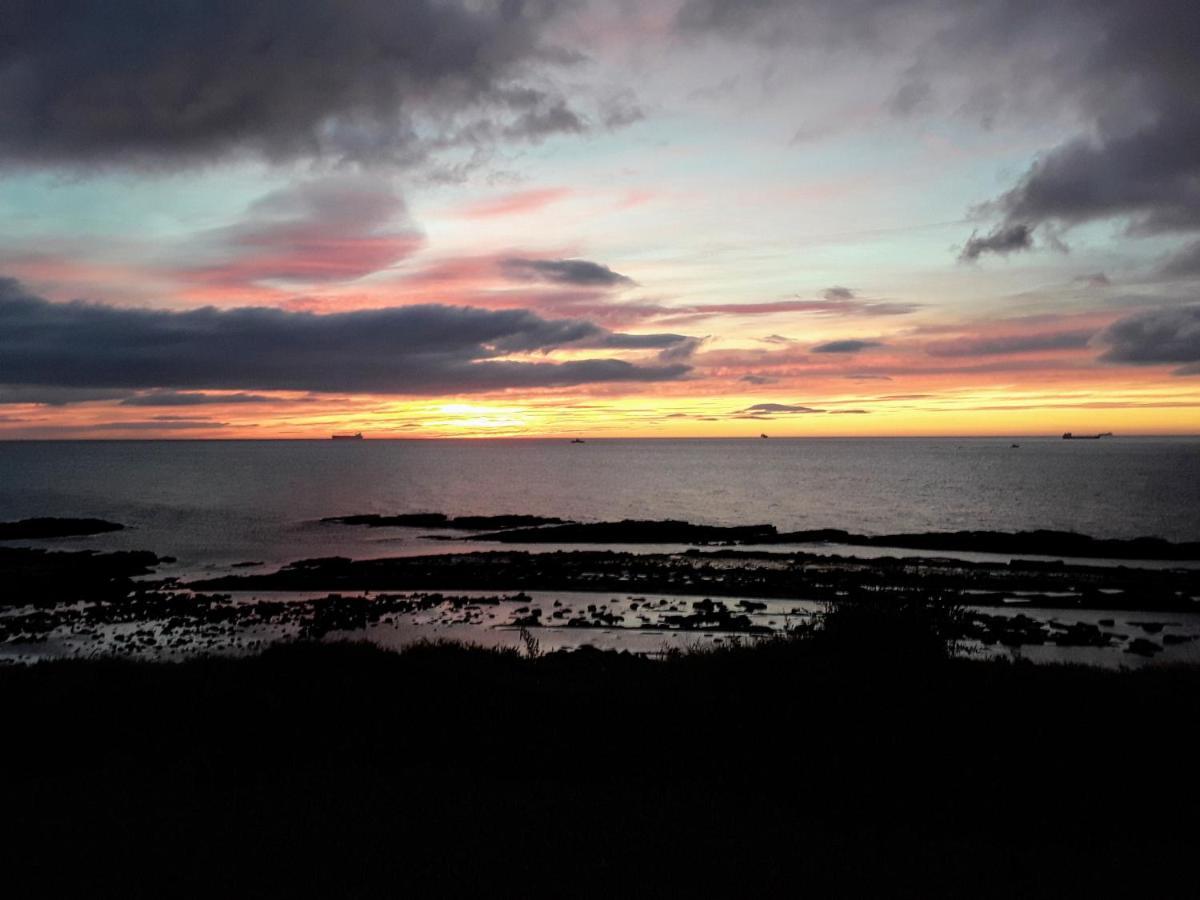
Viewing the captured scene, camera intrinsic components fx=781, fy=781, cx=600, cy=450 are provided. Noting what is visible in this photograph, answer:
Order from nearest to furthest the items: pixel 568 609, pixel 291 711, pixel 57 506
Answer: pixel 291 711 < pixel 568 609 < pixel 57 506

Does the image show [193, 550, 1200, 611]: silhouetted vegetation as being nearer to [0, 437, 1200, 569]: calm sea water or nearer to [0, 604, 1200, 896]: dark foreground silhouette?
[0, 437, 1200, 569]: calm sea water

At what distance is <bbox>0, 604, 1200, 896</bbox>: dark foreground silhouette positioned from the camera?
22.0 feet

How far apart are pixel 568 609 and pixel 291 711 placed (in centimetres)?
2505

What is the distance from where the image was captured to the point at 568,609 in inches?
1377

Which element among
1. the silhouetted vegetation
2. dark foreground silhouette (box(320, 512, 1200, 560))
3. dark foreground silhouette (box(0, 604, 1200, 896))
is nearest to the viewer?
dark foreground silhouette (box(0, 604, 1200, 896))

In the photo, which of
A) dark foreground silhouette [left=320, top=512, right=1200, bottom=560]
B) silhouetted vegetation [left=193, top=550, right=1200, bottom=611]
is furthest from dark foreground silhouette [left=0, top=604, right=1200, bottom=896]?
dark foreground silhouette [left=320, top=512, right=1200, bottom=560]

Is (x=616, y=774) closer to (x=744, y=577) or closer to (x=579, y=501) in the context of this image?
(x=744, y=577)

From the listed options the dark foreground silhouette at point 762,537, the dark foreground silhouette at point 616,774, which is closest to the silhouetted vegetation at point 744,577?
the dark foreground silhouette at point 762,537

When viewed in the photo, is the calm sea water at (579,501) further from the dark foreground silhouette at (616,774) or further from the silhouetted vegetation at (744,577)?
the dark foreground silhouette at (616,774)

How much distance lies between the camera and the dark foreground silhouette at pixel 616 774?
6703mm

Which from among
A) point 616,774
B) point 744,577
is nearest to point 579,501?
point 744,577

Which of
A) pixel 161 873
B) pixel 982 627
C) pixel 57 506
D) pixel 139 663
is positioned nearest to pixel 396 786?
pixel 161 873

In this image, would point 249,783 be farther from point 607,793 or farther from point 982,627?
point 982,627

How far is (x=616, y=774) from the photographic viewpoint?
8898 mm
